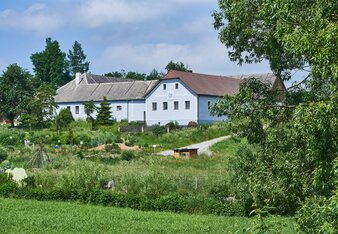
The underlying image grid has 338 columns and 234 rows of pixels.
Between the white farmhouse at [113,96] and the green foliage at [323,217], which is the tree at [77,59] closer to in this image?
the white farmhouse at [113,96]

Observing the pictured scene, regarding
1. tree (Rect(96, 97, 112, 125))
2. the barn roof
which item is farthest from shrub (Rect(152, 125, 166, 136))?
the barn roof

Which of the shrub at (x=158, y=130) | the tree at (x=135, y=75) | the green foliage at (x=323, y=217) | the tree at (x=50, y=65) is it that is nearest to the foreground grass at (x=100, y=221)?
the green foliage at (x=323, y=217)

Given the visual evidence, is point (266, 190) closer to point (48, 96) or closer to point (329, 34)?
point (329, 34)

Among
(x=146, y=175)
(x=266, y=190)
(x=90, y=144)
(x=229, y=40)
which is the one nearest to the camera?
(x=266, y=190)

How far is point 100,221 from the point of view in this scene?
13.0 meters

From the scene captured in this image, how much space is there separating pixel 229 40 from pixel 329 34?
4.68 m

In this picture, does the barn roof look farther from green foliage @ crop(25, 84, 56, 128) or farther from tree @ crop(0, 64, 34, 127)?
green foliage @ crop(25, 84, 56, 128)

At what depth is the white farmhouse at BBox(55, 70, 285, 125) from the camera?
54625 millimetres

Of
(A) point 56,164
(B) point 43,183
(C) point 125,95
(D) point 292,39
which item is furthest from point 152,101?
(D) point 292,39

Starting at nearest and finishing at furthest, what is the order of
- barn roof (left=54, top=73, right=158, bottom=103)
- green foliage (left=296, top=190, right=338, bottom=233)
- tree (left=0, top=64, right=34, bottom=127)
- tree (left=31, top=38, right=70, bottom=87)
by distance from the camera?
green foliage (left=296, top=190, right=338, bottom=233) < barn roof (left=54, top=73, right=158, bottom=103) < tree (left=0, top=64, right=34, bottom=127) < tree (left=31, top=38, right=70, bottom=87)

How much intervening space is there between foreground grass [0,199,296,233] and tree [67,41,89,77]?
337ft

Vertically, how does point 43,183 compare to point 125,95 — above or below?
below

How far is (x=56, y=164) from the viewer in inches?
932

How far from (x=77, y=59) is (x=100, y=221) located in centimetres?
10709
